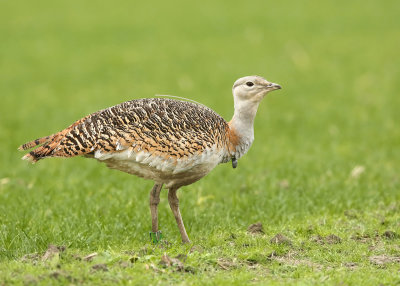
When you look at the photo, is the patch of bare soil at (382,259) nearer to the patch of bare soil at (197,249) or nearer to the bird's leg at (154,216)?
the patch of bare soil at (197,249)

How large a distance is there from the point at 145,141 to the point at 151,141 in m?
0.05

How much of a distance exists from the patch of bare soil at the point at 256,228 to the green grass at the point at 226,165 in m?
0.08

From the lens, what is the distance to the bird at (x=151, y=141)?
19.2 feet

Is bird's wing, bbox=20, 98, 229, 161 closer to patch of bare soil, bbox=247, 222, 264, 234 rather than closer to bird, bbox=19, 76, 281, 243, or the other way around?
bird, bbox=19, 76, 281, 243

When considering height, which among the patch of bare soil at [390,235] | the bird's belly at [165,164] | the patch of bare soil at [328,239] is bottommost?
the patch of bare soil at [390,235]

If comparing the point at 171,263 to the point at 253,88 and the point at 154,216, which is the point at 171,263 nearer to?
the point at 154,216

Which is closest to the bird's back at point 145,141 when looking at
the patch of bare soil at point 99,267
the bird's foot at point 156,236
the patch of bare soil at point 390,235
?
the bird's foot at point 156,236

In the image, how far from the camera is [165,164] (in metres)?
5.91

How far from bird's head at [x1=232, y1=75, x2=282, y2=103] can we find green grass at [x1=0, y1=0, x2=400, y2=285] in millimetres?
1329

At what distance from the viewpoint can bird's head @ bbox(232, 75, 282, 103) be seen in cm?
632

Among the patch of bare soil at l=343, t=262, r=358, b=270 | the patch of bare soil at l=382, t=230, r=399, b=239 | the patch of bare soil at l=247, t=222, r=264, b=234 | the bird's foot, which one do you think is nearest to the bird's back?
the bird's foot

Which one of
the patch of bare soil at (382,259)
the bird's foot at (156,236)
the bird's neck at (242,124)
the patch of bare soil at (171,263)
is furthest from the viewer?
the bird's neck at (242,124)

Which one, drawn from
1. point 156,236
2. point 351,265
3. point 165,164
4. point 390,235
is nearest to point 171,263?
point 165,164

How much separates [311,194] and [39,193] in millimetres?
3276
